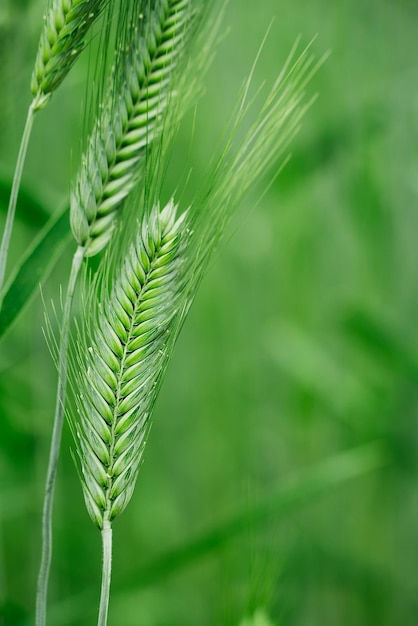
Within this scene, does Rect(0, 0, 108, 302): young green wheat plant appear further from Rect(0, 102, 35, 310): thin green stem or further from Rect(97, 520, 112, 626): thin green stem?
Rect(97, 520, 112, 626): thin green stem

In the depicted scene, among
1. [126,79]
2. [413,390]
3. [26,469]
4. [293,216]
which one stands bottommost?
[26,469]

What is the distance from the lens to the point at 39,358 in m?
0.97

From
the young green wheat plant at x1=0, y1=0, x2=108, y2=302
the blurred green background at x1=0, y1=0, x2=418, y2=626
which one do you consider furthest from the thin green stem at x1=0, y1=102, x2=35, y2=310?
the blurred green background at x1=0, y1=0, x2=418, y2=626

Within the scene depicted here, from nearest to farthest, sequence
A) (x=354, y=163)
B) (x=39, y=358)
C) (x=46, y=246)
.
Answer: (x=46, y=246) → (x=39, y=358) → (x=354, y=163)

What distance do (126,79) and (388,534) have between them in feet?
4.05

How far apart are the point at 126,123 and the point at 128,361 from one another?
0.15 m

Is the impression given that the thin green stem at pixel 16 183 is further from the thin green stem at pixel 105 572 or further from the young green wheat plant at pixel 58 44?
the thin green stem at pixel 105 572

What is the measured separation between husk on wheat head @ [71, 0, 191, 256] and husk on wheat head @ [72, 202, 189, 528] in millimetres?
42

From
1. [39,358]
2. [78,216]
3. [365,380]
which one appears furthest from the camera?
[365,380]

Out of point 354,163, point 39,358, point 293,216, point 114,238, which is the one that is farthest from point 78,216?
point 293,216

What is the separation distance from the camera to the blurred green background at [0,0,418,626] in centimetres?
116

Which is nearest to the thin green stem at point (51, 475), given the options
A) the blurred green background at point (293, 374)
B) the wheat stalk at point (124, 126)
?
the wheat stalk at point (124, 126)

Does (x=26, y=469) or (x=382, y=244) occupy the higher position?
(x=382, y=244)

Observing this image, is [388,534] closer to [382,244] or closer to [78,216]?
[382,244]
